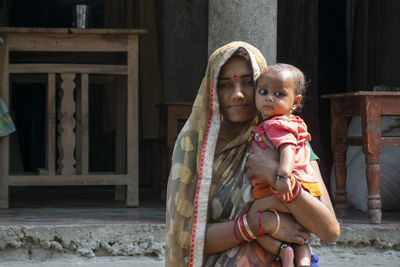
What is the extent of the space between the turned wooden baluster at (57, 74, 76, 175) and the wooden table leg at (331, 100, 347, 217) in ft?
6.46

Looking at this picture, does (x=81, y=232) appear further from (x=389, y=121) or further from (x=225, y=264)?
(x=389, y=121)

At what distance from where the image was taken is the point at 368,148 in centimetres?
461

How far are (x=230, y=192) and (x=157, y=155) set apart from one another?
4638 millimetres

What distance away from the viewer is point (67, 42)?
16.7ft

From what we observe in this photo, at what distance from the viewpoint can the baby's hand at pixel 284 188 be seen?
215 centimetres

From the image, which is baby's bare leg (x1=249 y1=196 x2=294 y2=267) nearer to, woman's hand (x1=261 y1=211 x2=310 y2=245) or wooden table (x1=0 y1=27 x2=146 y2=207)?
woman's hand (x1=261 y1=211 x2=310 y2=245)

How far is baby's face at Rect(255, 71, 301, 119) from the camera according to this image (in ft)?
7.48

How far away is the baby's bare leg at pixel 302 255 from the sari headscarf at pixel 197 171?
0.34 meters

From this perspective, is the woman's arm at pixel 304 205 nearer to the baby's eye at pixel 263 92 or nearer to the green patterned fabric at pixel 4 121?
the baby's eye at pixel 263 92

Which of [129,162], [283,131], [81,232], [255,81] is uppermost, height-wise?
[255,81]

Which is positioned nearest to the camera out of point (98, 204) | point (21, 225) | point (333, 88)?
point (21, 225)

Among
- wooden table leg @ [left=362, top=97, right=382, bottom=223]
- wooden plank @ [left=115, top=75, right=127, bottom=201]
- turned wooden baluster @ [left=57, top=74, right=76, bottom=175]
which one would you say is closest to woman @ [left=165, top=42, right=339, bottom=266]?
wooden table leg @ [left=362, top=97, right=382, bottom=223]

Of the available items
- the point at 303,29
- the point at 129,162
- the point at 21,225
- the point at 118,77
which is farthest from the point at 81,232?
the point at 303,29

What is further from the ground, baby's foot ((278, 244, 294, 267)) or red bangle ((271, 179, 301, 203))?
red bangle ((271, 179, 301, 203))
